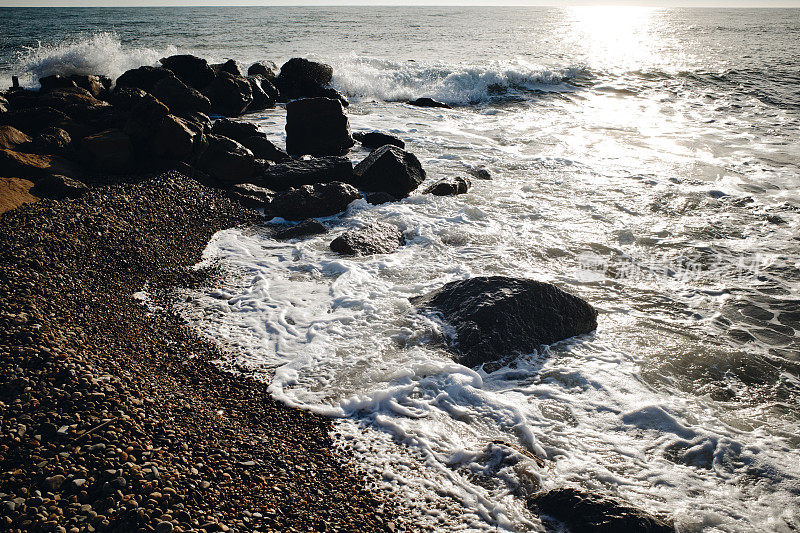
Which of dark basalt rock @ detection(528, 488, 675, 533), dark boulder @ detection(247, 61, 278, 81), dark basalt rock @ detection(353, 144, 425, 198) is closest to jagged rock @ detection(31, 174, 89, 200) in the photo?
dark basalt rock @ detection(353, 144, 425, 198)

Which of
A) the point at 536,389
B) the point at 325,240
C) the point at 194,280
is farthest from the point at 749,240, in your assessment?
the point at 194,280

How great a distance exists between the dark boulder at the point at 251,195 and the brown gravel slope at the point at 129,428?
3.01 metres

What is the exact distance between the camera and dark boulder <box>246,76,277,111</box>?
15055mm

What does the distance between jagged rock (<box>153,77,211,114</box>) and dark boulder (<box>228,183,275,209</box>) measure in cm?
360

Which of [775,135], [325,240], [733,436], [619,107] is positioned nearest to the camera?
[733,436]

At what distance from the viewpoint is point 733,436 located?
13.0 ft

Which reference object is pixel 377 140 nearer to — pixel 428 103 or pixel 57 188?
pixel 428 103

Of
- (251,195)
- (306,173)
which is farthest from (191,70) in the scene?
(251,195)

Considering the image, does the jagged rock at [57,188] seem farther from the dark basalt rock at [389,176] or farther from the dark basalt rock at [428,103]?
the dark basalt rock at [428,103]

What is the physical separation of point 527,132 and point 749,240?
7566 millimetres

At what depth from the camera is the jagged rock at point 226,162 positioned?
8578 mm

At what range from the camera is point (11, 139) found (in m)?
7.32

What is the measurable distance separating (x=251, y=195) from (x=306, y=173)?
1137mm

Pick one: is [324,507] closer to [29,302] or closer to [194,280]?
[29,302]
